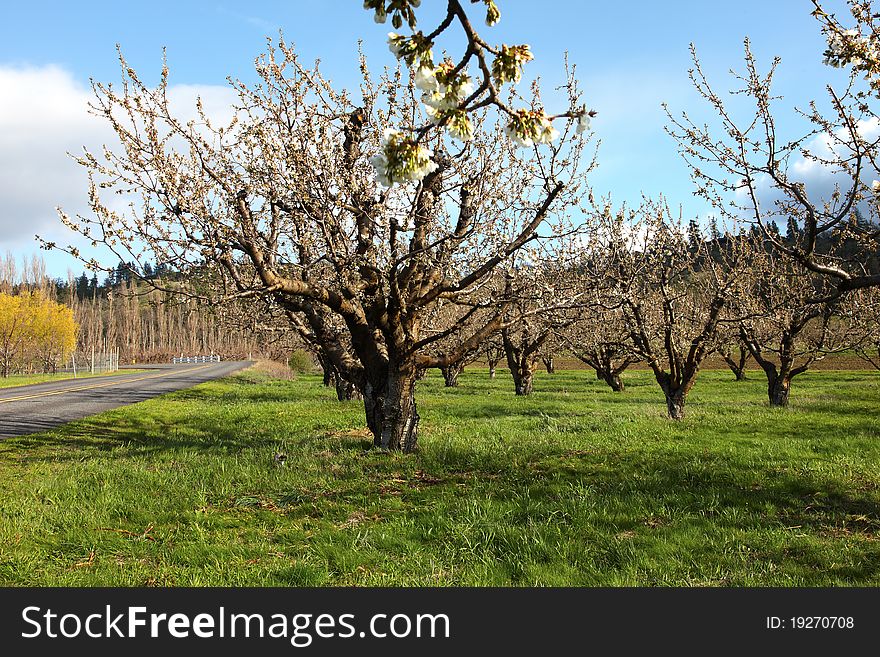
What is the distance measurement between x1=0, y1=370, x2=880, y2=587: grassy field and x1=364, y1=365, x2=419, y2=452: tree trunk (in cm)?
43

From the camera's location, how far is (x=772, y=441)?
37.9 ft

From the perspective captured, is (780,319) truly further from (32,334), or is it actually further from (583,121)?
(32,334)

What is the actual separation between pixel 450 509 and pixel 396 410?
3.55m

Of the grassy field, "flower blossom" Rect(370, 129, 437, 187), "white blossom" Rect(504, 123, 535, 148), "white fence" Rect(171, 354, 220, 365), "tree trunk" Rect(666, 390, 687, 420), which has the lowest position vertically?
the grassy field

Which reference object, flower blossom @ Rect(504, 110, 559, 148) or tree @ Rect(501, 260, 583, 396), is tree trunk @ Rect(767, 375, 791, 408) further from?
flower blossom @ Rect(504, 110, 559, 148)

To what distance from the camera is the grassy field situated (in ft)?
16.4

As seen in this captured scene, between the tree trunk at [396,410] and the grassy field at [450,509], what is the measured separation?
0.43 metres

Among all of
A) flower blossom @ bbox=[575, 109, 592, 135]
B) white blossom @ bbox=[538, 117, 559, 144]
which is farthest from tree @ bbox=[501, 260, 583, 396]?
white blossom @ bbox=[538, 117, 559, 144]

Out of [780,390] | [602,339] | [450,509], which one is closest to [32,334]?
[602,339]

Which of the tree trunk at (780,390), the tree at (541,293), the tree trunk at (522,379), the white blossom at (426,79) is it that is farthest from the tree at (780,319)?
the white blossom at (426,79)

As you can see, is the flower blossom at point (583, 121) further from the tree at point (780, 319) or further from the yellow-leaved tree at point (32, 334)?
the yellow-leaved tree at point (32, 334)

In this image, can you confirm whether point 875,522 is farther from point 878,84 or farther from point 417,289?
point 417,289

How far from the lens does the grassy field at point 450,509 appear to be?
4996 millimetres

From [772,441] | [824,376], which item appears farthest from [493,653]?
[824,376]
